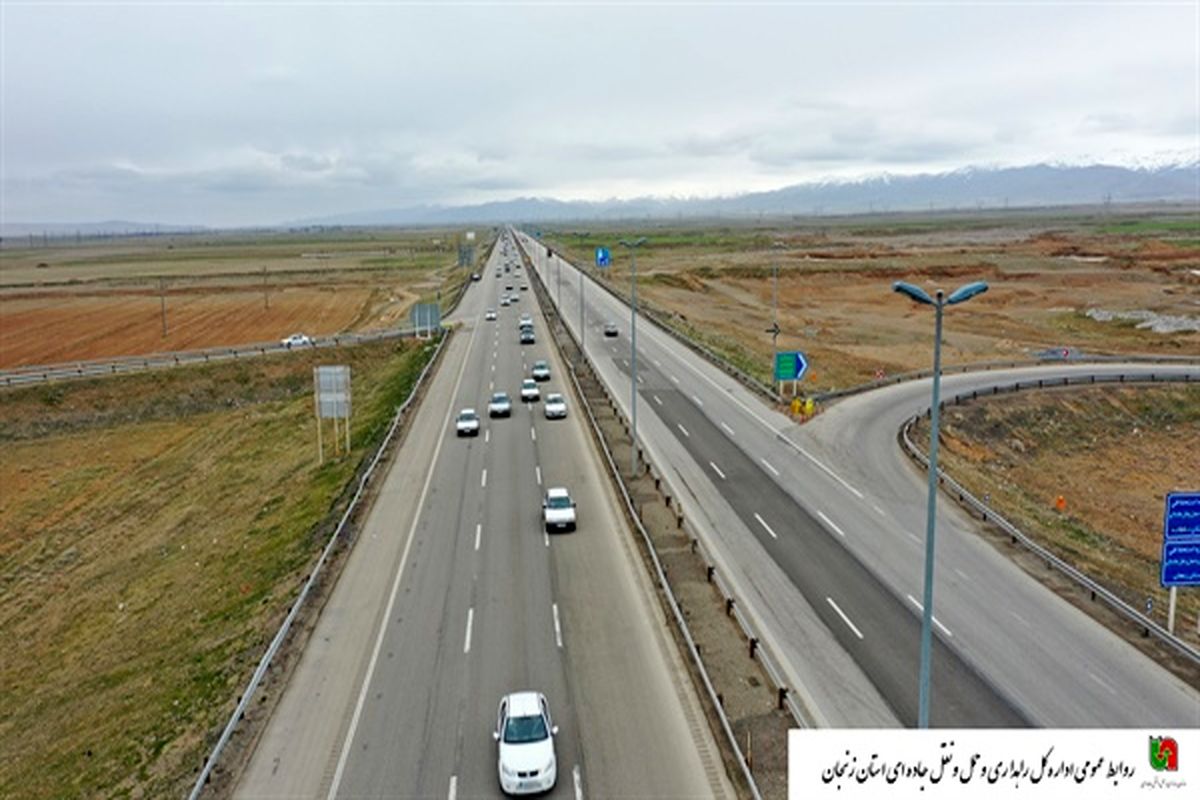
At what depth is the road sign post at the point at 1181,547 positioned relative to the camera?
86.3 ft

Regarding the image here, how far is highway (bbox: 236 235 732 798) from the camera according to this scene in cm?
1869

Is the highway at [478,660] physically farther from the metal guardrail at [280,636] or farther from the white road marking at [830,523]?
the white road marking at [830,523]

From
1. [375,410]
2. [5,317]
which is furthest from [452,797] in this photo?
[5,317]

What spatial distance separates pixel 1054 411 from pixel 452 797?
5482 cm

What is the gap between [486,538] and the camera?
32.8 m

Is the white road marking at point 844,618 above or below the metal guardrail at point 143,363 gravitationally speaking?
below

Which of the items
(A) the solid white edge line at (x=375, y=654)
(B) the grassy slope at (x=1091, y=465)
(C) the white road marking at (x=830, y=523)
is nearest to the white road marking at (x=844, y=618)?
(C) the white road marking at (x=830, y=523)

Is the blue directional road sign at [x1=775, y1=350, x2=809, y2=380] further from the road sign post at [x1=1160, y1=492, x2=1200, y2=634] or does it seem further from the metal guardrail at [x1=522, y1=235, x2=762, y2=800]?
the road sign post at [x1=1160, y1=492, x2=1200, y2=634]

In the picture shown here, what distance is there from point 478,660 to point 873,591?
13.4m

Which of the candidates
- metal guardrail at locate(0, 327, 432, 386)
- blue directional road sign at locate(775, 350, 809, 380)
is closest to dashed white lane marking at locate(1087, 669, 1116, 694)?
blue directional road sign at locate(775, 350, 809, 380)

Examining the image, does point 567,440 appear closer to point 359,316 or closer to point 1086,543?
point 1086,543

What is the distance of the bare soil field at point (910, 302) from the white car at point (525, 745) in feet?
156

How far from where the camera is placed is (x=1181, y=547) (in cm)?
2650

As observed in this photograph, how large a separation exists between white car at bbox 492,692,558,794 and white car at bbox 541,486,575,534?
12964 mm
